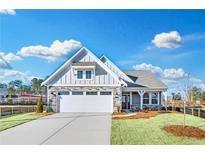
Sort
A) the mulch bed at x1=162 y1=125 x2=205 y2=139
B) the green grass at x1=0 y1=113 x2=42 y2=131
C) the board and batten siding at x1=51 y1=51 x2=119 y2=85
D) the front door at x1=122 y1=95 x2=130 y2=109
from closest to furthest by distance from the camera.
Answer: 1. the mulch bed at x1=162 y1=125 x2=205 y2=139
2. the green grass at x1=0 y1=113 x2=42 y2=131
3. the board and batten siding at x1=51 y1=51 x2=119 y2=85
4. the front door at x1=122 y1=95 x2=130 y2=109

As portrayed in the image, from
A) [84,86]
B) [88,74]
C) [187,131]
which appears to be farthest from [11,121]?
[187,131]

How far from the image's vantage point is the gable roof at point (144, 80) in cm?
2232

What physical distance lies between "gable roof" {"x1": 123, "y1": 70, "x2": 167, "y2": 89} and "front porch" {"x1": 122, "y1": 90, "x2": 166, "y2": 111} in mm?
637

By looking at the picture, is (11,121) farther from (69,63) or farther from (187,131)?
(187,131)

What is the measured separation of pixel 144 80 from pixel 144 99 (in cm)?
204

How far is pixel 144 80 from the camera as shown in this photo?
2352 centimetres

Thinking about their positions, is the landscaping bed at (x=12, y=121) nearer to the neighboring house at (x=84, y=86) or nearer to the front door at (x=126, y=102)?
the neighboring house at (x=84, y=86)

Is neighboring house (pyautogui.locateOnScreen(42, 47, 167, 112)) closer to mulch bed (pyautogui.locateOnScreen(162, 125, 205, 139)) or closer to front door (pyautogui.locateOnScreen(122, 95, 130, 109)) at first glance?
front door (pyautogui.locateOnScreen(122, 95, 130, 109))

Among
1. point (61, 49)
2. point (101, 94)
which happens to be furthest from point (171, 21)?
point (61, 49)

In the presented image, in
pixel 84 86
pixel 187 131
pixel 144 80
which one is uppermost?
pixel 144 80

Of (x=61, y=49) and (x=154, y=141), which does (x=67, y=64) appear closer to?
(x=154, y=141)

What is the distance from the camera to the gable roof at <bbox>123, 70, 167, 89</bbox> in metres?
22.3

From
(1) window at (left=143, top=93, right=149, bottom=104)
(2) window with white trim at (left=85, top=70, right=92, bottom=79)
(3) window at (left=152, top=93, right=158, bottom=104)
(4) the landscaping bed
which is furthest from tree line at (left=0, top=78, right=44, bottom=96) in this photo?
(4) the landscaping bed

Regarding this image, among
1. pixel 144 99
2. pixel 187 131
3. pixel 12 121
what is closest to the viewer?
pixel 187 131
